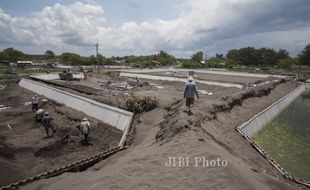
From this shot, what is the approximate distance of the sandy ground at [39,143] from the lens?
41.2 feet

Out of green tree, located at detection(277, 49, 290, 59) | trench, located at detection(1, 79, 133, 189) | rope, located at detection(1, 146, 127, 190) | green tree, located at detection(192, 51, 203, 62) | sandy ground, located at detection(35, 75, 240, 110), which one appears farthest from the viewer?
green tree, located at detection(192, 51, 203, 62)

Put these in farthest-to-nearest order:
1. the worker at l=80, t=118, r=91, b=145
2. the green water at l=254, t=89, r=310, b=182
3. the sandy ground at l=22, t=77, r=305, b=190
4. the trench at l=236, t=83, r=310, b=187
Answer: the worker at l=80, t=118, r=91, b=145, the green water at l=254, t=89, r=310, b=182, the trench at l=236, t=83, r=310, b=187, the sandy ground at l=22, t=77, r=305, b=190

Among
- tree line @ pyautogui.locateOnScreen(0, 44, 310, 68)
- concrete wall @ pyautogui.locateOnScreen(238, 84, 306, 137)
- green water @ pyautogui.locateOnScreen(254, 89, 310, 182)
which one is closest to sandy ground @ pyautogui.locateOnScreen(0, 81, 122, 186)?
concrete wall @ pyautogui.locateOnScreen(238, 84, 306, 137)

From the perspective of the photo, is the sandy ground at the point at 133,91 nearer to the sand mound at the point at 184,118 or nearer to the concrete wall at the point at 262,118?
the sand mound at the point at 184,118

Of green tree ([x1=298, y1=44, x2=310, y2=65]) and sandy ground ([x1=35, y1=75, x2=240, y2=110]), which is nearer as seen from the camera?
sandy ground ([x1=35, y1=75, x2=240, y2=110])

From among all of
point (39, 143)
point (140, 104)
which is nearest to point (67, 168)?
point (39, 143)

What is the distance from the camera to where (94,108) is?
22375mm

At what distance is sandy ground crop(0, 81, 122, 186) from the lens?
41.2 feet

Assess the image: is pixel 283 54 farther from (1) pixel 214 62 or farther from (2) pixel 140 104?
(2) pixel 140 104

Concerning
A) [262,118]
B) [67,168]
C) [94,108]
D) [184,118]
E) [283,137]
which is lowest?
[283,137]

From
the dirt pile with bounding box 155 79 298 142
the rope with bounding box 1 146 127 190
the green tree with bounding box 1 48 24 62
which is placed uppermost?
the green tree with bounding box 1 48 24 62

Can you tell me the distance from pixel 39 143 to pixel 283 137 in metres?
16.2

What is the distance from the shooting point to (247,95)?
87.2ft

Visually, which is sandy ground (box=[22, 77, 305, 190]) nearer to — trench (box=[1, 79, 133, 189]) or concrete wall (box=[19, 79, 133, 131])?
trench (box=[1, 79, 133, 189])
